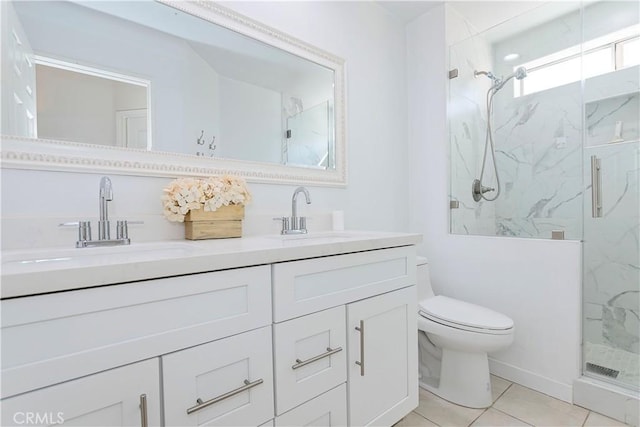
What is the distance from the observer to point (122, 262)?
646 millimetres

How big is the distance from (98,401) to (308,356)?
53cm

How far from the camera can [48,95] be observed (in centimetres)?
103

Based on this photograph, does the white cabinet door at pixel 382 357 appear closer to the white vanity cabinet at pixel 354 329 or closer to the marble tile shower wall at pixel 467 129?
the white vanity cabinet at pixel 354 329

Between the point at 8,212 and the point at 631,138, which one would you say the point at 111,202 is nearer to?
the point at 8,212

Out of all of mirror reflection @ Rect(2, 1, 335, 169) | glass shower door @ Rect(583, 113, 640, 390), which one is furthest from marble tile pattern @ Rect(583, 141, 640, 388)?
mirror reflection @ Rect(2, 1, 335, 169)

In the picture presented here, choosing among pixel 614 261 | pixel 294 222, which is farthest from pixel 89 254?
pixel 614 261

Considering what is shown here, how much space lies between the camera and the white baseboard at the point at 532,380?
161 cm

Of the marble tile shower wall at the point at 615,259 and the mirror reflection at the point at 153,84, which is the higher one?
the mirror reflection at the point at 153,84

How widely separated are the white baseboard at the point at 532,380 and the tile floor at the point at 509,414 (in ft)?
0.10

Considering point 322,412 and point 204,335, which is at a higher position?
point 204,335

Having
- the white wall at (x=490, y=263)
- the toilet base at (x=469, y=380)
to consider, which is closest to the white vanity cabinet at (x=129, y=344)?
the toilet base at (x=469, y=380)

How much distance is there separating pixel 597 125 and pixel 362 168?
1336 millimetres

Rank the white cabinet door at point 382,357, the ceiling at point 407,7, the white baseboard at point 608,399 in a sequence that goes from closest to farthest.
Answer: the white cabinet door at point 382,357 → the white baseboard at point 608,399 → the ceiling at point 407,7

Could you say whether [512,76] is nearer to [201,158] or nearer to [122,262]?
[201,158]
